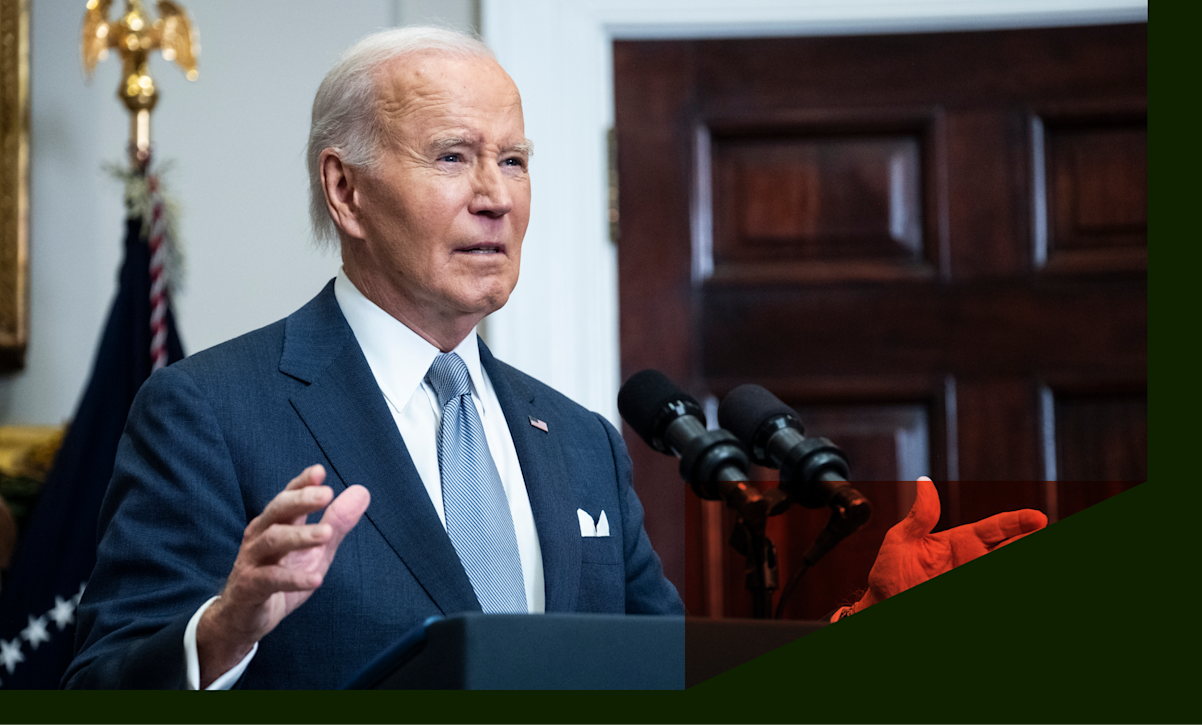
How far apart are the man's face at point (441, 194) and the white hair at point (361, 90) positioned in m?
0.02

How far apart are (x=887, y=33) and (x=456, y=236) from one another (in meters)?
1.52

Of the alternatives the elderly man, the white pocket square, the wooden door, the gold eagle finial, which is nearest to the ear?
the elderly man

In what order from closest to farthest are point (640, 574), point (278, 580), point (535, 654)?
point (535, 654) < point (278, 580) < point (640, 574)

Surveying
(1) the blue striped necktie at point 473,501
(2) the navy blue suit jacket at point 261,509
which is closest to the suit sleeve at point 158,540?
(2) the navy blue suit jacket at point 261,509

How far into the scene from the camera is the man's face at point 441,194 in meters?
1.33

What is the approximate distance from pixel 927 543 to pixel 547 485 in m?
0.59

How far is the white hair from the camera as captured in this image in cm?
137

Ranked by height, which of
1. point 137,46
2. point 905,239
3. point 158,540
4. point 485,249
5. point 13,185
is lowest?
point 158,540

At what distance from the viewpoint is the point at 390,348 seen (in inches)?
52.7

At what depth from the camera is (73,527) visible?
2.01m

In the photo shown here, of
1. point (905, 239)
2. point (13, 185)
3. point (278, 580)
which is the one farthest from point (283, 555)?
point (905, 239)

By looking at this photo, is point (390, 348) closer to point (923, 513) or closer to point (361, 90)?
point (361, 90)

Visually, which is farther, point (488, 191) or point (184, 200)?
point (184, 200)

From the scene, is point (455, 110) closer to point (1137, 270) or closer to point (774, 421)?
point (774, 421)
